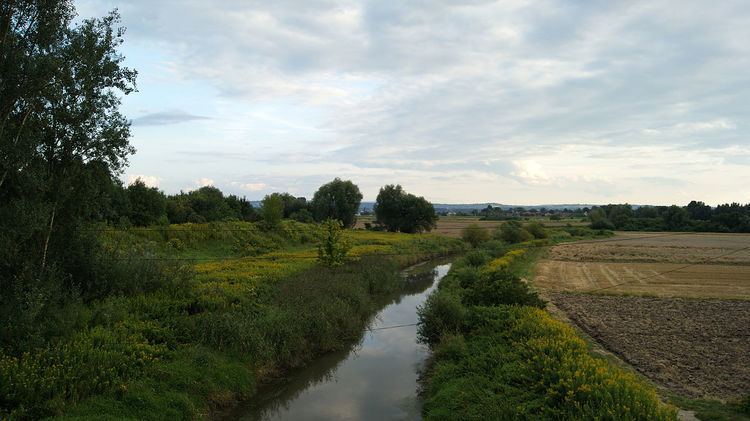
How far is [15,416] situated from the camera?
8.87 m

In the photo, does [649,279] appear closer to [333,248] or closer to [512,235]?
[333,248]

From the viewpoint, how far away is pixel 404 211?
74.1 meters

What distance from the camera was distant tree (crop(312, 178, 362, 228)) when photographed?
73.0m

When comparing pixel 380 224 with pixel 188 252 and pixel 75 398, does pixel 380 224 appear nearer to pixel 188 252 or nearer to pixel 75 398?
pixel 188 252

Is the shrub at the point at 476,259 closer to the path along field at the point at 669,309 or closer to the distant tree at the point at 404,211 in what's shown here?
the path along field at the point at 669,309

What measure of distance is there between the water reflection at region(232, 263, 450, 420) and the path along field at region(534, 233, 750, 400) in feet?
22.0

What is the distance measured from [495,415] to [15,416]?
9.20 m

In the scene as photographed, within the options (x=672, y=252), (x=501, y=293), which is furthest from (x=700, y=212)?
(x=501, y=293)

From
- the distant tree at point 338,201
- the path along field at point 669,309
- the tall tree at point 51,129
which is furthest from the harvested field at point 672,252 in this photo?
the tall tree at point 51,129

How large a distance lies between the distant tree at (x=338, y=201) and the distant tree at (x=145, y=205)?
28656 mm

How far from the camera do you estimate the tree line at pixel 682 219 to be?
77594 mm

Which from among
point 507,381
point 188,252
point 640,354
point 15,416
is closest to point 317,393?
point 507,381

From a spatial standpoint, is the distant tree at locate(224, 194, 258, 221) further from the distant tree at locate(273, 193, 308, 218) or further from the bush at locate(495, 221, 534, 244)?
the bush at locate(495, 221, 534, 244)

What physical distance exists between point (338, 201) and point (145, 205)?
33.2 m
